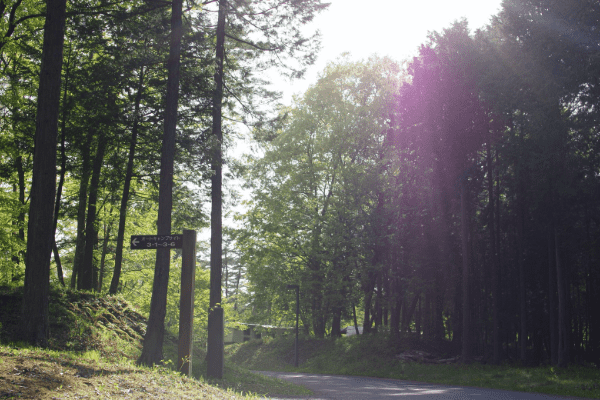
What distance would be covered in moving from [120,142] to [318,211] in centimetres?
1658

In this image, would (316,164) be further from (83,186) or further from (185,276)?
(185,276)

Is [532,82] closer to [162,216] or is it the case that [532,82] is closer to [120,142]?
[162,216]

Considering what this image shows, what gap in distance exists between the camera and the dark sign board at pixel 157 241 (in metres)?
8.83

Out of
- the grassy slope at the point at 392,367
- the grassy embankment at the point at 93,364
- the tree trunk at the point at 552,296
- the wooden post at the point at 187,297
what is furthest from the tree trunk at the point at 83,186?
the tree trunk at the point at 552,296

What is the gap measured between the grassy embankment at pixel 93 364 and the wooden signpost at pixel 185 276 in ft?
1.27

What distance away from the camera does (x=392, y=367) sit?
2209cm

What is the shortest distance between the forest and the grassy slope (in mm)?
1595

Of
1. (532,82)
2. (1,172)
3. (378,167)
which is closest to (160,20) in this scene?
(1,172)

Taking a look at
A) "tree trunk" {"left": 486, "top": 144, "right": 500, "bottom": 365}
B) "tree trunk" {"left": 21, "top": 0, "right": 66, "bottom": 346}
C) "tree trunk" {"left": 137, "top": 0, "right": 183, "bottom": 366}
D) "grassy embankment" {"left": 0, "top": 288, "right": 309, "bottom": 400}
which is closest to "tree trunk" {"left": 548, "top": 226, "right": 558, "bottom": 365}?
"tree trunk" {"left": 486, "top": 144, "right": 500, "bottom": 365}

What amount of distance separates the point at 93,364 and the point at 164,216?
4.26 metres

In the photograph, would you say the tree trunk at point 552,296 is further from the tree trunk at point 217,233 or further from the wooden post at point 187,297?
the wooden post at point 187,297

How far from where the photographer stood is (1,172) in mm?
17828

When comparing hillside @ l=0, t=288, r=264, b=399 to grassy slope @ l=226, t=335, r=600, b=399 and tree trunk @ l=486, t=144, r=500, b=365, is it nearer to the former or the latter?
grassy slope @ l=226, t=335, r=600, b=399

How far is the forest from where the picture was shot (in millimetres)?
13781
